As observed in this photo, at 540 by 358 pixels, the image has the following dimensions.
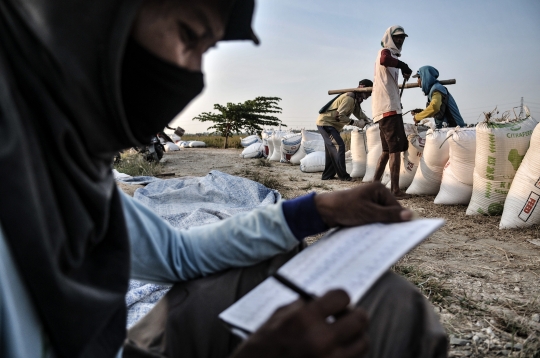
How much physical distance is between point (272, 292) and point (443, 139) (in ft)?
11.4

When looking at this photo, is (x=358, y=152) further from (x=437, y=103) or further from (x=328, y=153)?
(x=437, y=103)

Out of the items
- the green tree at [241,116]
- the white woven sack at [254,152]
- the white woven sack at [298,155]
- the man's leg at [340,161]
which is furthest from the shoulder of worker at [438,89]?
the green tree at [241,116]

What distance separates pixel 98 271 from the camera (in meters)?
0.67

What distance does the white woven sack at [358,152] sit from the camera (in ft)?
18.1

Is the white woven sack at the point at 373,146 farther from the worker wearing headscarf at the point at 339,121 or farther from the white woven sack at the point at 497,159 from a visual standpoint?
the white woven sack at the point at 497,159

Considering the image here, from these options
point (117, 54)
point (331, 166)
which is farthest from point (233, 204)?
point (117, 54)

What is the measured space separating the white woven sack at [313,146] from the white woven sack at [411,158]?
320 centimetres

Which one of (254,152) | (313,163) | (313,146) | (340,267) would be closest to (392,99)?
(313,163)

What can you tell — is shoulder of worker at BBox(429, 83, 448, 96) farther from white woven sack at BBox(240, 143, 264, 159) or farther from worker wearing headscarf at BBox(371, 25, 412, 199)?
white woven sack at BBox(240, 143, 264, 159)

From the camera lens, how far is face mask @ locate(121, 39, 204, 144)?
0.65m

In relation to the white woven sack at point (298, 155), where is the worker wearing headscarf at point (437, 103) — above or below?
above

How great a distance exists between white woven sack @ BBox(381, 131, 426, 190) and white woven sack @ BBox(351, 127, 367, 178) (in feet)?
3.54

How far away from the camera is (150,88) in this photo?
0.68m

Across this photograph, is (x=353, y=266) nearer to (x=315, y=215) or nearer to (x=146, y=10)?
(x=315, y=215)
